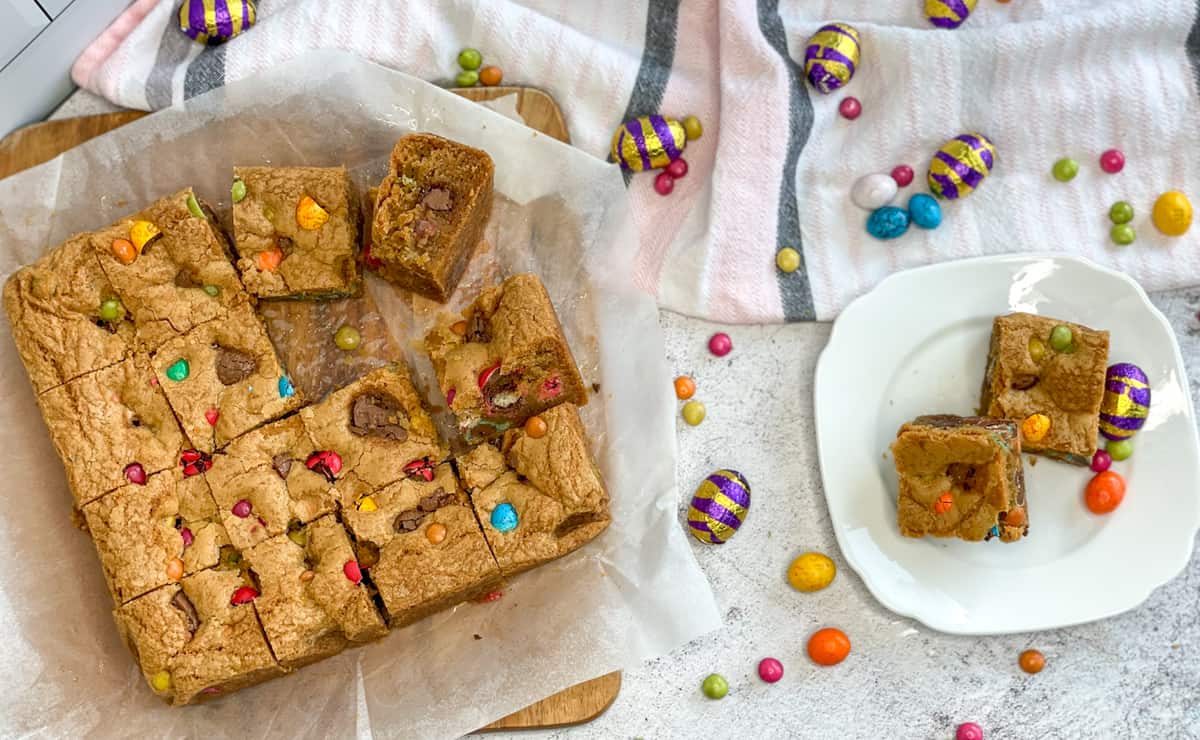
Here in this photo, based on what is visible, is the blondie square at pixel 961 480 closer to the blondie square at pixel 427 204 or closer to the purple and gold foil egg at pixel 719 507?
the purple and gold foil egg at pixel 719 507

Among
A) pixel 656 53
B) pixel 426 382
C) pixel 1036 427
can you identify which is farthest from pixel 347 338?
pixel 1036 427

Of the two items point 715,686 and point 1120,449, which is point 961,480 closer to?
point 1120,449

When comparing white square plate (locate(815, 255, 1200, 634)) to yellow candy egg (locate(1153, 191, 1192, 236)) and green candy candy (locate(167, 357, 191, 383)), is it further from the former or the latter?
green candy candy (locate(167, 357, 191, 383))

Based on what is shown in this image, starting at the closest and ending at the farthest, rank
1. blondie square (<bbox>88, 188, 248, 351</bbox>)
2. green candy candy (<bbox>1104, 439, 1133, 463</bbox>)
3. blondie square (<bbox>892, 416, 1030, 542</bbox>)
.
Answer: blondie square (<bbox>892, 416, 1030, 542</bbox>)
blondie square (<bbox>88, 188, 248, 351</bbox>)
green candy candy (<bbox>1104, 439, 1133, 463</bbox>)

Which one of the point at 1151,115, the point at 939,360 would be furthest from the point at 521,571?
the point at 1151,115

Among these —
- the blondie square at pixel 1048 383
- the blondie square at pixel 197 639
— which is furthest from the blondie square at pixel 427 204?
the blondie square at pixel 1048 383

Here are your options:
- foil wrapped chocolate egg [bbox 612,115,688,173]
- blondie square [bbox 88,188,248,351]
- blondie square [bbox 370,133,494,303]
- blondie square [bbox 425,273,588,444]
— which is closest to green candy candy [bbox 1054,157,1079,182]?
foil wrapped chocolate egg [bbox 612,115,688,173]

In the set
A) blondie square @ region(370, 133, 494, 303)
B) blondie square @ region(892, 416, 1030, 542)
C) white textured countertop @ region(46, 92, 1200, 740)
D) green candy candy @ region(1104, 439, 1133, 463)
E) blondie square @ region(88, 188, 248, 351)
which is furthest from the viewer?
white textured countertop @ region(46, 92, 1200, 740)

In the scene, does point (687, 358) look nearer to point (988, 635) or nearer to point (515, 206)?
point (515, 206)
